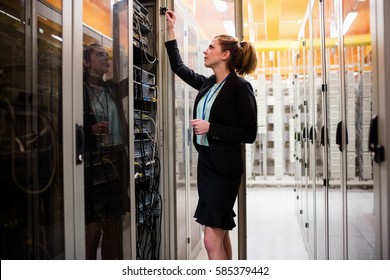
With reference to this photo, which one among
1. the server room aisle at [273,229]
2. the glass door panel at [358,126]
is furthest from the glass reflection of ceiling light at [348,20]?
the server room aisle at [273,229]

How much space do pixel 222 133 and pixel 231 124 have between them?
0.10 metres

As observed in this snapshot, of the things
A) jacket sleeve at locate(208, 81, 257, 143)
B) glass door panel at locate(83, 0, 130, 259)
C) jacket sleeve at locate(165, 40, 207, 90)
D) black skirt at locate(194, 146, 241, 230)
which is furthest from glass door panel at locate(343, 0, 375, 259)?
glass door panel at locate(83, 0, 130, 259)

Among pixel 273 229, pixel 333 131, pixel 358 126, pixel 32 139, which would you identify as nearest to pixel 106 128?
pixel 32 139

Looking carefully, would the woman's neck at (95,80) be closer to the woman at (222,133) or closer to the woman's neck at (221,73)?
the woman at (222,133)

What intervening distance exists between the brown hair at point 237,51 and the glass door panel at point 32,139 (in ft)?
3.12

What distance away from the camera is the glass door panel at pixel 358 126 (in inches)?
57.1

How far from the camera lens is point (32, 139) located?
47.3 inches

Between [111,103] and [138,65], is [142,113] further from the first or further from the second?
[111,103]

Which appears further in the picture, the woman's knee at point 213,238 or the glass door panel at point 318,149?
the glass door panel at point 318,149

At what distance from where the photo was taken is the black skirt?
177 cm

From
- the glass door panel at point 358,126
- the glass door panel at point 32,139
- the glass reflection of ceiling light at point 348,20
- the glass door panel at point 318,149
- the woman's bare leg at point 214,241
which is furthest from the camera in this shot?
the glass door panel at point 318,149

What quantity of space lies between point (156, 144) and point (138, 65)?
0.57 metres

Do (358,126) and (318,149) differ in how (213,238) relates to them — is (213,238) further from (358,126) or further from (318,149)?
(318,149)

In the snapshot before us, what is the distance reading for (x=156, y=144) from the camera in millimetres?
2299
